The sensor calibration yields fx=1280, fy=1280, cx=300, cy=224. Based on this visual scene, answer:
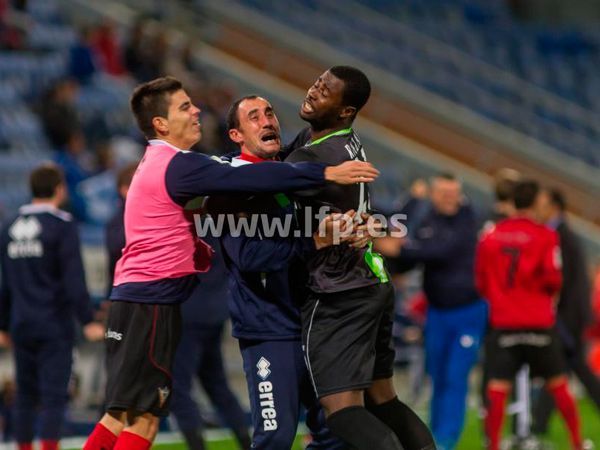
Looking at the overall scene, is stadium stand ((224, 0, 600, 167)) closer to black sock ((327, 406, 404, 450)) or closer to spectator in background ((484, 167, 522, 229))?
spectator in background ((484, 167, 522, 229))

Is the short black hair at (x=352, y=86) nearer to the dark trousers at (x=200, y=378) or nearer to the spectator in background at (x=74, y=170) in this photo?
the dark trousers at (x=200, y=378)

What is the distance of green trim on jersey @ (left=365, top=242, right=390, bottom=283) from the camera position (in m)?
6.20

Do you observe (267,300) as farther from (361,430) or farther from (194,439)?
(194,439)

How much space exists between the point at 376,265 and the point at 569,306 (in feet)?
15.4

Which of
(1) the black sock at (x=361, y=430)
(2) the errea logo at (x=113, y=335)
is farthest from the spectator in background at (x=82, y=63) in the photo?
(1) the black sock at (x=361, y=430)

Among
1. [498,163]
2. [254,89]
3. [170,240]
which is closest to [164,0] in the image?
[254,89]

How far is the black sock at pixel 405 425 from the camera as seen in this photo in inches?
247

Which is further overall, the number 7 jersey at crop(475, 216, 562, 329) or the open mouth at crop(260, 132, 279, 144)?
the number 7 jersey at crop(475, 216, 562, 329)

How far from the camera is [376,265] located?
20.5 ft

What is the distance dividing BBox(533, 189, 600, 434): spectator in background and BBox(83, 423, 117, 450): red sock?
464cm

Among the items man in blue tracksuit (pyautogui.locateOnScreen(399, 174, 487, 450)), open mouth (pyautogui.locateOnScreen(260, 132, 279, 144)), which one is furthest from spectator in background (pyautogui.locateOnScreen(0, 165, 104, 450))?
man in blue tracksuit (pyautogui.locateOnScreen(399, 174, 487, 450))

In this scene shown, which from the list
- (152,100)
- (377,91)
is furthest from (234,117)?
(377,91)

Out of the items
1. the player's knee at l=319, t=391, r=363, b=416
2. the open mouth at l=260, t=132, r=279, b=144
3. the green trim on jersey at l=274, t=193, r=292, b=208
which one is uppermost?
the open mouth at l=260, t=132, r=279, b=144

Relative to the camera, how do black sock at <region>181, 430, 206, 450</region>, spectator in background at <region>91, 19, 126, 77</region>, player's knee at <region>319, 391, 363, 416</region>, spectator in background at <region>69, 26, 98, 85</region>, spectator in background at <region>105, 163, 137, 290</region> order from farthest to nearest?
spectator in background at <region>91, 19, 126, 77</region>, spectator in background at <region>69, 26, 98, 85</region>, spectator in background at <region>105, 163, 137, 290</region>, black sock at <region>181, 430, 206, 450</region>, player's knee at <region>319, 391, 363, 416</region>
